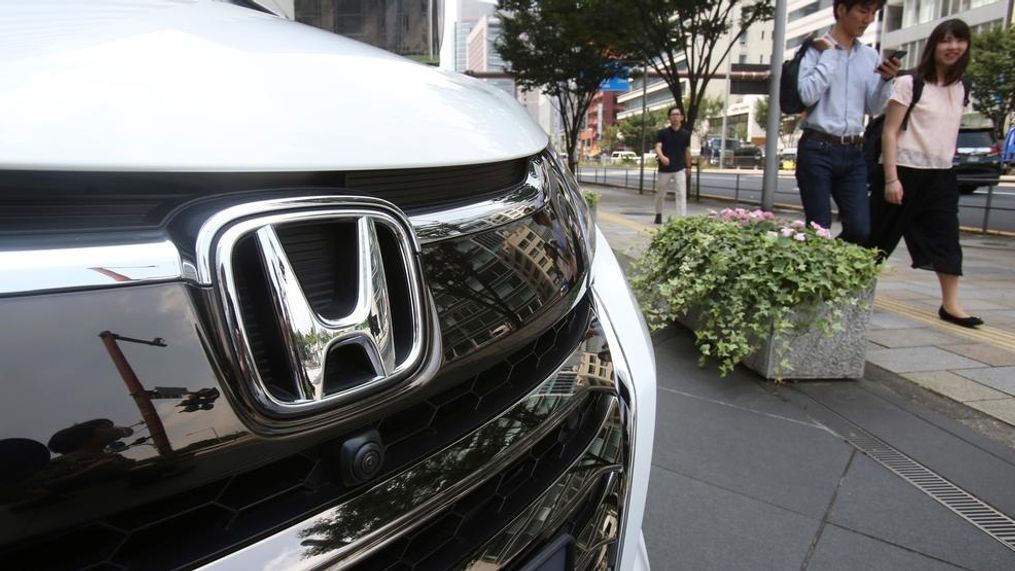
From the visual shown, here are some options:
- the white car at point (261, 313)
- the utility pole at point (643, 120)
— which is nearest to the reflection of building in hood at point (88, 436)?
the white car at point (261, 313)

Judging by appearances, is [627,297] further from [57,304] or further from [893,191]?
[893,191]

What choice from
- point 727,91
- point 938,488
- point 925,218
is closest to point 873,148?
point 925,218

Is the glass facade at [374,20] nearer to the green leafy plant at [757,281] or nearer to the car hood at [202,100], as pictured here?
the green leafy plant at [757,281]

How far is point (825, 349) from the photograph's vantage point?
3.42 meters

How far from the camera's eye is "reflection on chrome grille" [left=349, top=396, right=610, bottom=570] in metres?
0.80

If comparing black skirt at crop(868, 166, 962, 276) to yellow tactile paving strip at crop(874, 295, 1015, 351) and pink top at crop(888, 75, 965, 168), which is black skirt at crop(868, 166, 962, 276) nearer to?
pink top at crop(888, 75, 965, 168)

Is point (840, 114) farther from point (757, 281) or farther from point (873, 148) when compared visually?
point (757, 281)

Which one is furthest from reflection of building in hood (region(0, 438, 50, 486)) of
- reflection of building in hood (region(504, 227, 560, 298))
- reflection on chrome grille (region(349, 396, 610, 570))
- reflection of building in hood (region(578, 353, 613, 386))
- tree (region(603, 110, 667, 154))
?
tree (region(603, 110, 667, 154))

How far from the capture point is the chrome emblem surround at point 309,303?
620 millimetres

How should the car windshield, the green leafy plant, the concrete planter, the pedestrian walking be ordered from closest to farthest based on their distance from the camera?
the green leafy plant < the concrete planter < the pedestrian walking < the car windshield

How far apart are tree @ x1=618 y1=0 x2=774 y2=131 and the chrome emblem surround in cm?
1442

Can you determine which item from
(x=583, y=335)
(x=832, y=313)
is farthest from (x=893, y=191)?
(x=583, y=335)

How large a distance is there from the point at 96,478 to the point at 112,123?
327mm

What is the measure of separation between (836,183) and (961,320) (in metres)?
1.48
